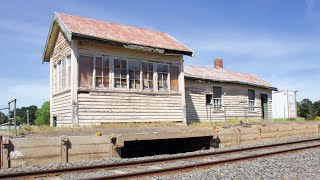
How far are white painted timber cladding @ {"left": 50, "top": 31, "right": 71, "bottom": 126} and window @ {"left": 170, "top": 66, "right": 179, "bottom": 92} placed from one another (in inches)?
217

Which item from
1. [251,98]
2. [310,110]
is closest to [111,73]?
[251,98]

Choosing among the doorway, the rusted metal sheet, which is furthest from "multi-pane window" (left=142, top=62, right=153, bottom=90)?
Result: the doorway

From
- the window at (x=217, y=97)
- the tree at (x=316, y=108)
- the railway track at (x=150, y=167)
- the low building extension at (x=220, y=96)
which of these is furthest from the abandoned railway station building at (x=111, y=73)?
the tree at (x=316, y=108)

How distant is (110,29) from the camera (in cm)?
1764

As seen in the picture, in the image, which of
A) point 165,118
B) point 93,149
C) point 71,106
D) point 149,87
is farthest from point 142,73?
point 93,149

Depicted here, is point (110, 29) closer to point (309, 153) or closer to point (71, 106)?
→ point (71, 106)

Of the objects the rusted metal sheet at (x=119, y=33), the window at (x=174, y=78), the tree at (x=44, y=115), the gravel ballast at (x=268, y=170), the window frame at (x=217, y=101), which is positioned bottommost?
the gravel ballast at (x=268, y=170)

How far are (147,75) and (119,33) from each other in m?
2.60

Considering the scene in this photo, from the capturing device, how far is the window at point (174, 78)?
18250mm

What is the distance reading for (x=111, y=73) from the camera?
16.1 metres

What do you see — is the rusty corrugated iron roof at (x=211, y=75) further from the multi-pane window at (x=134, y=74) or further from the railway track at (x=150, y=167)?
the railway track at (x=150, y=167)

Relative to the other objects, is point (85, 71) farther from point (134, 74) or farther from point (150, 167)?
point (150, 167)

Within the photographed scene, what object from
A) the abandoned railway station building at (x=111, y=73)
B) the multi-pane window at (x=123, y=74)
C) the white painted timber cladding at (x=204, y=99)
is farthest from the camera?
the white painted timber cladding at (x=204, y=99)

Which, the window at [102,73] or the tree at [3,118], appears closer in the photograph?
the tree at [3,118]
